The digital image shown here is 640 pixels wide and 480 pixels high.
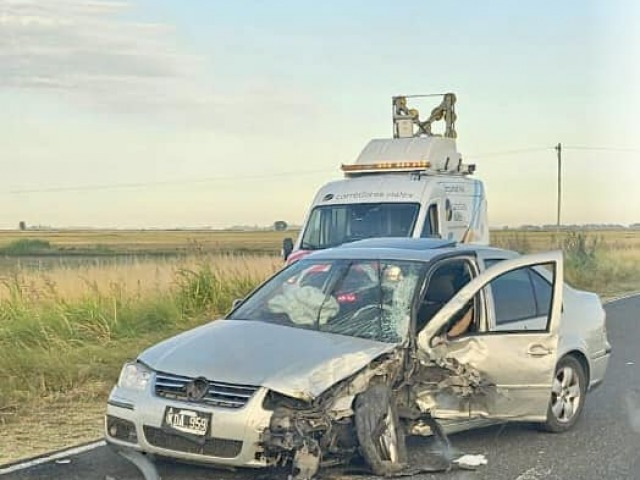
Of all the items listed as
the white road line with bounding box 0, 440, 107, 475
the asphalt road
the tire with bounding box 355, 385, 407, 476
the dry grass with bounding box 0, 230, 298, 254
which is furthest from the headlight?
the dry grass with bounding box 0, 230, 298, 254

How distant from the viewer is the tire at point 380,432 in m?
6.40

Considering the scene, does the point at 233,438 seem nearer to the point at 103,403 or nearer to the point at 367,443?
the point at 367,443

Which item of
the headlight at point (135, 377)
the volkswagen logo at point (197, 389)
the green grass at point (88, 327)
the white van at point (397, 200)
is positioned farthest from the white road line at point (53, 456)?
the white van at point (397, 200)

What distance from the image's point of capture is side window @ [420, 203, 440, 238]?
15.4 metres

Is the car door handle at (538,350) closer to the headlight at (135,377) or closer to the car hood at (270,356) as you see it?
the car hood at (270,356)

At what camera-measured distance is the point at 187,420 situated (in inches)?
242

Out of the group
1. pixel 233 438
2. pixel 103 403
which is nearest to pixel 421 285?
pixel 233 438

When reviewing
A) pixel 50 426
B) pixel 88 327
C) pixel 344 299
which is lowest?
pixel 88 327

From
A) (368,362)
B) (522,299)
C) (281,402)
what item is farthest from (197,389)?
(522,299)

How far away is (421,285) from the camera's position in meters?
7.46

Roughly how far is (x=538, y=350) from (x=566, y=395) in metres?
0.76

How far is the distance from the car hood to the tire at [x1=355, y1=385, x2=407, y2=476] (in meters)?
0.22

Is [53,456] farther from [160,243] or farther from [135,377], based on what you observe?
[160,243]

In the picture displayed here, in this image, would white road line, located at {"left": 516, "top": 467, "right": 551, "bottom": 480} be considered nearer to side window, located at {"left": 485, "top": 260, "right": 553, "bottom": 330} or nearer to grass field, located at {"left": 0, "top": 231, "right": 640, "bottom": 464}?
side window, located at {"left": 485, "top": 260, "right": 553, "bottom": 330}
